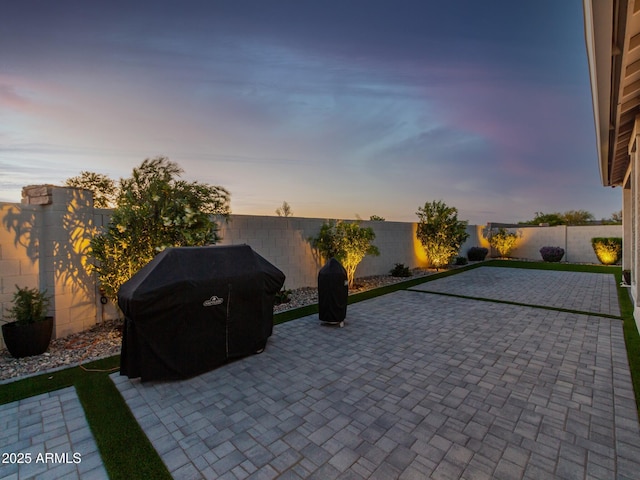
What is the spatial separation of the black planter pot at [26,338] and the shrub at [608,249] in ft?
71.0

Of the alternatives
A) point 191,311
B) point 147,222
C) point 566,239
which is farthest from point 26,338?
point 566,239

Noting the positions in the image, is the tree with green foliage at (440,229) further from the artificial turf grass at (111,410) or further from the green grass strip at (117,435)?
the green grass strip at (117,435)

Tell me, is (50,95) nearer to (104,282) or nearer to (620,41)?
(104,282)

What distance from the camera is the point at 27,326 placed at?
409 centimetres

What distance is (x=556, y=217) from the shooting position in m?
30.7

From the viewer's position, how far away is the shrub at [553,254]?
16.2m

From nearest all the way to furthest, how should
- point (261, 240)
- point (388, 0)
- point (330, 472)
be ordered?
1. point (330, 472)
2. point (388, 0)
3. point (261, 240)

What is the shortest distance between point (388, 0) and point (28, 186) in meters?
8.05

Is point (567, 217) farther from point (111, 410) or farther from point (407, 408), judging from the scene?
point (111, 410)

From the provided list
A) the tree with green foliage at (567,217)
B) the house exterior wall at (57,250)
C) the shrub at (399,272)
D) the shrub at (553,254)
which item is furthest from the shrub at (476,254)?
the tree with green foliage at (567,217)

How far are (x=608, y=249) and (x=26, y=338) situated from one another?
21.8 meters

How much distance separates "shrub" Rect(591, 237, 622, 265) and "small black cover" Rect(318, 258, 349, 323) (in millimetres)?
17071

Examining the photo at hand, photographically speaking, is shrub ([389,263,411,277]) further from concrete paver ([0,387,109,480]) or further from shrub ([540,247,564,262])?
shrub ([540,247,564,262])

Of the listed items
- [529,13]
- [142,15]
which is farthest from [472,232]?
[142,15]
